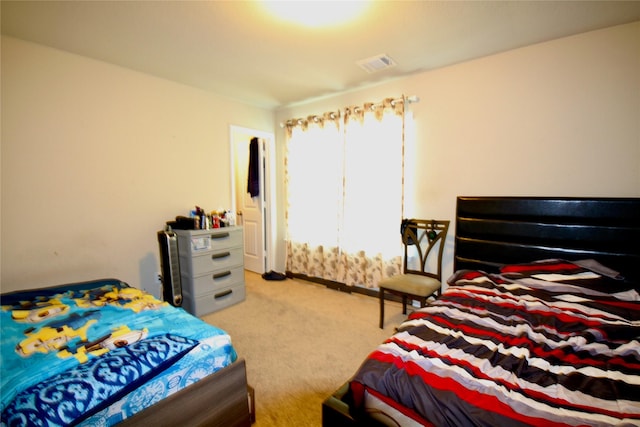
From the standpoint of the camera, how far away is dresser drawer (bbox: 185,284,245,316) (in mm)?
2752

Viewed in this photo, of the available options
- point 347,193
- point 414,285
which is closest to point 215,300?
point 347,193

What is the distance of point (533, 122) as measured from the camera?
2295 millimetres

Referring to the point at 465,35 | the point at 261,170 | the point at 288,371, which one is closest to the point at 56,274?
the point at 288,371

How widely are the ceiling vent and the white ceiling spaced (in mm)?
71

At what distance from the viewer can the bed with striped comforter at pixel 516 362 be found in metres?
0.87

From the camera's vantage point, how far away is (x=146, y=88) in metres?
2.80

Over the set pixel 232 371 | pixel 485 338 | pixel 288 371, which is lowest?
pixel 288 371

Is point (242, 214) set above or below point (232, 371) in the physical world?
above

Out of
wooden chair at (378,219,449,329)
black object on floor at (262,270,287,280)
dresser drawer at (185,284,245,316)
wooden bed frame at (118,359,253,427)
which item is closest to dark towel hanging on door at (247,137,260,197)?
black object on floor at (262,270,287,280)

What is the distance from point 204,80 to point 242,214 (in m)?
2.12

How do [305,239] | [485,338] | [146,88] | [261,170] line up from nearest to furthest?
[485,338]
[146,88]
[305,239]
[261,170]

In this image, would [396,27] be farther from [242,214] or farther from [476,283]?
[242,214]

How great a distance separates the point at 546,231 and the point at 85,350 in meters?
3.01

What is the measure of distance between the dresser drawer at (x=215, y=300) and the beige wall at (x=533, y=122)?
2197 millimetres
